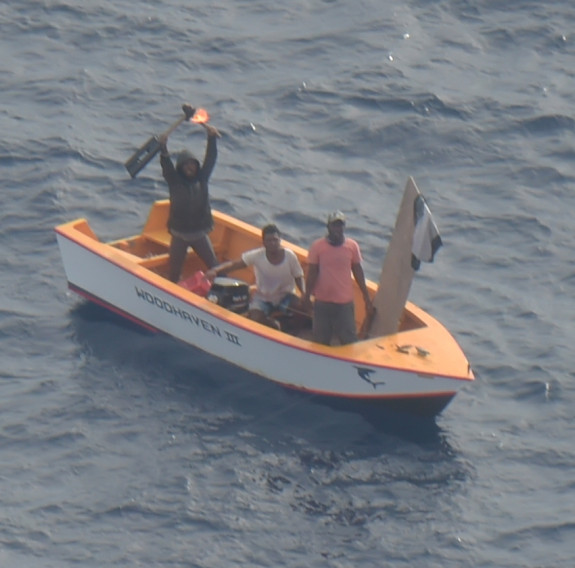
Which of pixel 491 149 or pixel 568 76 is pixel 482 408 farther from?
pixel 568 76

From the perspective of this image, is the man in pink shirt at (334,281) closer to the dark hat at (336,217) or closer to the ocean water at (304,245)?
the dark hat at (336,217)

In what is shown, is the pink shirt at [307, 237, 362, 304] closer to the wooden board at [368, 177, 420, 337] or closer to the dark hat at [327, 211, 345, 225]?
the dark hat at [327, 211, 345, 225]

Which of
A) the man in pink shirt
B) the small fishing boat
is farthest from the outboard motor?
the man in pink shirt

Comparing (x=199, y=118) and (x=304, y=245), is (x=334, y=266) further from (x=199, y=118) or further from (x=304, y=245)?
(x=304, y=245)

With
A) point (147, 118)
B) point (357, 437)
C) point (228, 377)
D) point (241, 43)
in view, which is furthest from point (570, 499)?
point (241, 43)

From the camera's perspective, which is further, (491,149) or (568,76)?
(568,76)
